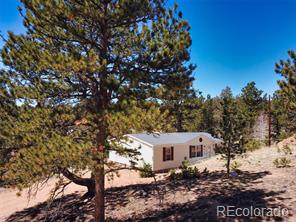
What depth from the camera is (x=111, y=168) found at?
311 inches

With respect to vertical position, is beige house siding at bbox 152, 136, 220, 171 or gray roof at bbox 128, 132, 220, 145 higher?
gray roof at bbox 128, 132, 220, 145

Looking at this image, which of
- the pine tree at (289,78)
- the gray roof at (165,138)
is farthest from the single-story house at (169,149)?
the pine tree at (289,78)

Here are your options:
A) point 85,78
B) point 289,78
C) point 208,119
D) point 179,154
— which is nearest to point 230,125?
point 289,78

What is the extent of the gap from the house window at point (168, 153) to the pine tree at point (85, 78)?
14.5 m

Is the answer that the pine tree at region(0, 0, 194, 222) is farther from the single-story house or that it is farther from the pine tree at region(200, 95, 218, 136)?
the pine tree at region(200, 95, 218, 136)

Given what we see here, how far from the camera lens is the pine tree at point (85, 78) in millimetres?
6832

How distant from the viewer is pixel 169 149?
910 inches

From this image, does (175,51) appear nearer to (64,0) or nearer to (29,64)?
(64,0)

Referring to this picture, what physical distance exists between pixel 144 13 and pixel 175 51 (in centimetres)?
170

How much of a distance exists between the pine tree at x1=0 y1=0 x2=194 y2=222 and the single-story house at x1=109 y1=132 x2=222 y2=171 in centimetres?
1193

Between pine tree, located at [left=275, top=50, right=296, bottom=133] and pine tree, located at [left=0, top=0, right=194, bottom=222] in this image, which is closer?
pine tree, located at [left=0, top=0, right=194, bottom=222]

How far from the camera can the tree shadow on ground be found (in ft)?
27.3

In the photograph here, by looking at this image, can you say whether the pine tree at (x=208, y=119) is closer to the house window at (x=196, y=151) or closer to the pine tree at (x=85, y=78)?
the house window at (x=196, y=151)

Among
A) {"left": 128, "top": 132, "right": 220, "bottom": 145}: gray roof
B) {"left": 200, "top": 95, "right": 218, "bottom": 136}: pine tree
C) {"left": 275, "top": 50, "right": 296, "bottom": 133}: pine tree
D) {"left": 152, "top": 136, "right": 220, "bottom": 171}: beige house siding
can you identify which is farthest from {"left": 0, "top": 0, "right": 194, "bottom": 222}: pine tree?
{"left": 200, "top": 95, "right": 218, "bottom": 136}: pine tree
